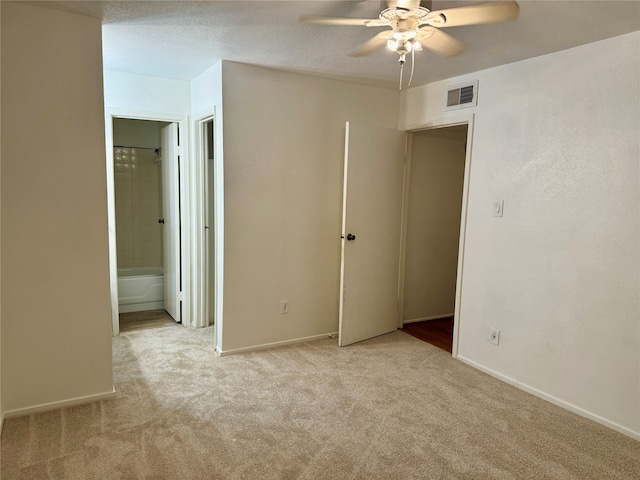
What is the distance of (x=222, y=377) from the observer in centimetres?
305

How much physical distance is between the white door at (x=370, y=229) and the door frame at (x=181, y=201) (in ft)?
5.02

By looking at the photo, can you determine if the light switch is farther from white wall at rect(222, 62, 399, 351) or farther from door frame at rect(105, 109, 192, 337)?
door frame at rect(105, 109, 192, 337)

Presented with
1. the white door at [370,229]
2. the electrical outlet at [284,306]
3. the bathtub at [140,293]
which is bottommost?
the bathtub at [140,293]

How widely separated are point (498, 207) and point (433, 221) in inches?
53.2

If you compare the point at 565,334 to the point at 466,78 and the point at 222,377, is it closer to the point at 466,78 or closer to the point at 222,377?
the point at 466,78

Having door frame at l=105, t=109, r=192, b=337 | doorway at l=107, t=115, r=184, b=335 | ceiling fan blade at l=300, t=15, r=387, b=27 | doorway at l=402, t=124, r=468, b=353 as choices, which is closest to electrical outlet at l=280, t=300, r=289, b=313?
door frame at l=105, t=109, r=192, b=337

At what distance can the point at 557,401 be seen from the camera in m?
2.83

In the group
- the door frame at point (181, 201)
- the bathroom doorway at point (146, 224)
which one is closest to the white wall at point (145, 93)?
the door frame at point (181, 201)

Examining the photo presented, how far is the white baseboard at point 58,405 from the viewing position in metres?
2.46

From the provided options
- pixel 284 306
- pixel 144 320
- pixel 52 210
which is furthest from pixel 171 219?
pixel 52 210

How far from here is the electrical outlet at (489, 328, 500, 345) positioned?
3.21m

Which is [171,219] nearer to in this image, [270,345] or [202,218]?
[202,218]

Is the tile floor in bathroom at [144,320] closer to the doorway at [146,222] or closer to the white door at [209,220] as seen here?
the doorway at [146,222]

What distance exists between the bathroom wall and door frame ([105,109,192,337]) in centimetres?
133
